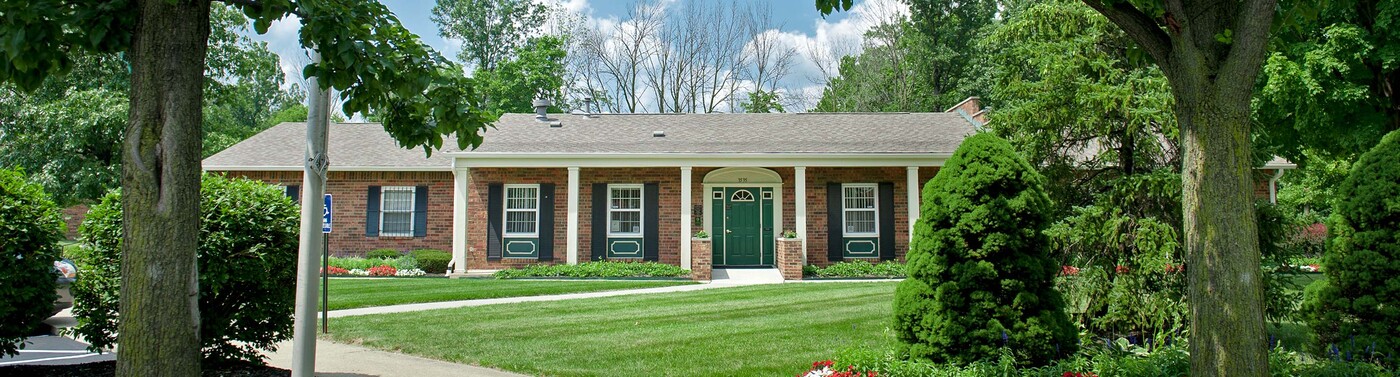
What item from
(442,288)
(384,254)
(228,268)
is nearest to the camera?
(228,268)

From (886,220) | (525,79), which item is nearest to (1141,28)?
(886,220)

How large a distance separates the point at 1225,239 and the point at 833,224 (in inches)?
557

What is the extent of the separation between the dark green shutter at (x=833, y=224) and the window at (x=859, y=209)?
13 centimetres

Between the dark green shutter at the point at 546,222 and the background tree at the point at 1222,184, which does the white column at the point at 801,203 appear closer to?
the dark green shutter at the point at 546,222

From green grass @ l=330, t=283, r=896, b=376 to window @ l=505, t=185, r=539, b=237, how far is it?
21.1ft

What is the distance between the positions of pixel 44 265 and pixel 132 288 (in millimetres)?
3227

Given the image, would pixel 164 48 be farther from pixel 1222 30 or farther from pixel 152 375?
pixel 1222 30

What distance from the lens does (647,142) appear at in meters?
18.5

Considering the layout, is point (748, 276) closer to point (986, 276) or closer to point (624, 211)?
point (624, 211)

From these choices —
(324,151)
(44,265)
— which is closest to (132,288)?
(324,151)

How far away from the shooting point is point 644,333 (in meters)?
8.70

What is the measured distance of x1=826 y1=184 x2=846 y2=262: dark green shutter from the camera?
17891 mm

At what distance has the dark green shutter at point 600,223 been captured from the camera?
59.3ft

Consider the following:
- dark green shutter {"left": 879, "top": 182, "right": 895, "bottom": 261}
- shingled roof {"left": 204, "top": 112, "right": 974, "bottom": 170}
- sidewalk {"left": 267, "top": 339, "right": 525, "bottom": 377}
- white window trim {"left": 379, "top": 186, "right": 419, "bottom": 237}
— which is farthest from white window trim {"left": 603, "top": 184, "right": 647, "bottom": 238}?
sidewalk {"left": 267, "top": 339, "right": 525, "bottom": 377}
